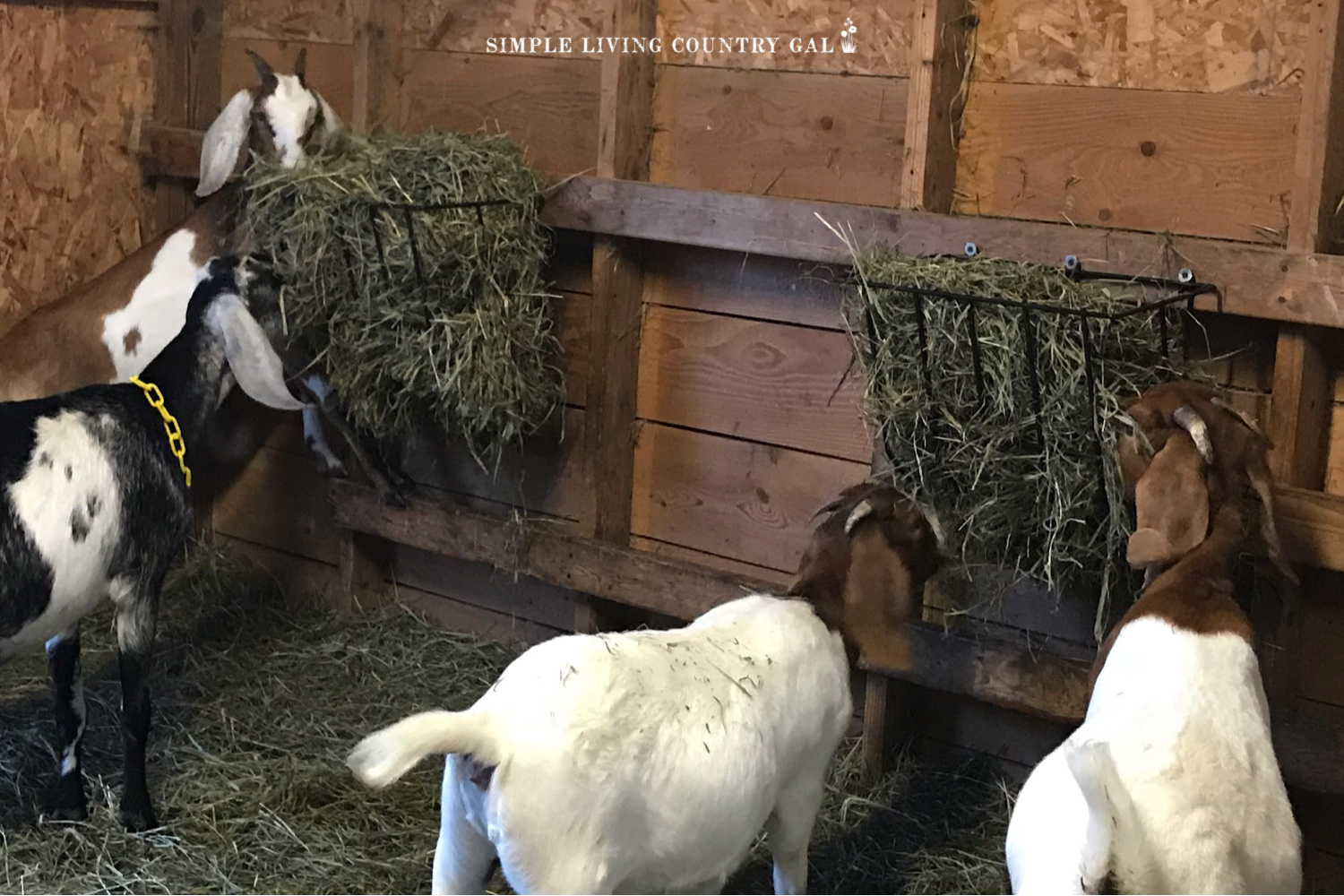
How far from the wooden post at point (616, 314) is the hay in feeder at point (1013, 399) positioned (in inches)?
46.7

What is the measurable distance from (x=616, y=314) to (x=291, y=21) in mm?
1928

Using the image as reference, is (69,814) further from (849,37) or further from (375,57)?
(849,37)

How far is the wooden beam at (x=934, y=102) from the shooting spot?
3855mm

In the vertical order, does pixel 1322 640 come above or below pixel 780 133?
below

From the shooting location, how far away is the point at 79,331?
5168 mm

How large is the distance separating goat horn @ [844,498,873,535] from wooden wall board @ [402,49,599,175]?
178 centimetres

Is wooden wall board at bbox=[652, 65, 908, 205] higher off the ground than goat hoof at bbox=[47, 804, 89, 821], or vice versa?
wooden wall board at bbox=[652, 65, 908, 205]

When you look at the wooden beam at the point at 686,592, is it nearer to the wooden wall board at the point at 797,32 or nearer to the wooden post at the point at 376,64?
the wooden post at the point at 376,64

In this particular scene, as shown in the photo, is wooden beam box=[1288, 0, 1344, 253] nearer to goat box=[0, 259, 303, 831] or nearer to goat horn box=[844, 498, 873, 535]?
goat horn box=[844, 498, 873, 535]

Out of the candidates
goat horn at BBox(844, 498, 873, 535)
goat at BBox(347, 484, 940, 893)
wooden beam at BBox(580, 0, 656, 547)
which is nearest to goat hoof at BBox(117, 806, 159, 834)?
goat at BBox(347, 484, 940, 893)

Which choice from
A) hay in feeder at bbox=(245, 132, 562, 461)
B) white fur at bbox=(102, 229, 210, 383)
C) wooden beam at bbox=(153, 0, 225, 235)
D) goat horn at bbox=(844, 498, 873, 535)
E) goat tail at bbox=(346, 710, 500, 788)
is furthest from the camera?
wooden beam at bbox=(153, 0, 225, 235)

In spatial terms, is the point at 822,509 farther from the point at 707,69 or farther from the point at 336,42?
the point at 336,42

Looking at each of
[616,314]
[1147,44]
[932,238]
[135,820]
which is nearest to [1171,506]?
[932,238]

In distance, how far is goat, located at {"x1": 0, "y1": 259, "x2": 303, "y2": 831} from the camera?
12.1 feet
